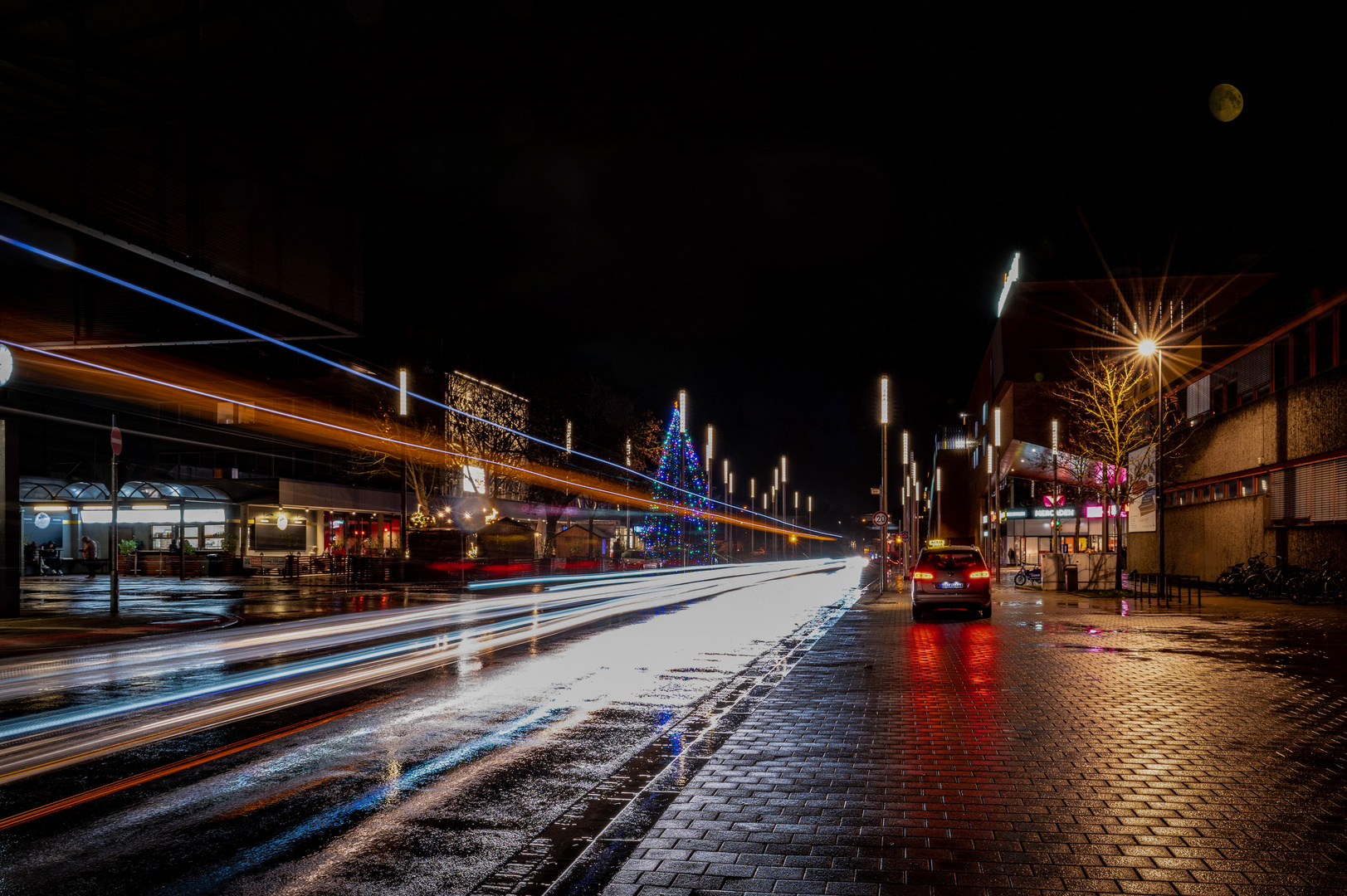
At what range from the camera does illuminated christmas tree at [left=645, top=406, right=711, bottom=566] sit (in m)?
70.2

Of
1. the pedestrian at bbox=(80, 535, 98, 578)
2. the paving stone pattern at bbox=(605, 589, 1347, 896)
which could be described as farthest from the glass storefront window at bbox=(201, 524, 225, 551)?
the paving stone pattern at bbox=(605, 589, 1347, 896)

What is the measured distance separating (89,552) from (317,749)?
42655 millimetres

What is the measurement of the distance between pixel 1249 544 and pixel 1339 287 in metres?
9.70

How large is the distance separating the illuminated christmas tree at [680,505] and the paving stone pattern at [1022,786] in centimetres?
5407

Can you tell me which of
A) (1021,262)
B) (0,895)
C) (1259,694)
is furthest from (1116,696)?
(1021,262)

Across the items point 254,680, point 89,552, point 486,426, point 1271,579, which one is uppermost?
point 486,426

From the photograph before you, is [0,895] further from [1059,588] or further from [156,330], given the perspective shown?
[1059,588]

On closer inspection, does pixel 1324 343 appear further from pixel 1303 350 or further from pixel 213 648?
pixel 213 648

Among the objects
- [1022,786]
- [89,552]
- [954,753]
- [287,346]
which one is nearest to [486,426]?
[89,552]

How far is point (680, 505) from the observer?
68.3 metres

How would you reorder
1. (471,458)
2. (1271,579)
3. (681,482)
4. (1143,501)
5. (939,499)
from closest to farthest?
(1271,579), (1143,501), (471,458), (681,482), (939,499)

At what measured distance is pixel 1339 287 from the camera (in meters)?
24.8

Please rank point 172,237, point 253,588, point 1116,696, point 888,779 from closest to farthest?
point 888,779, point 1116,696, point 172,237, point 253,588

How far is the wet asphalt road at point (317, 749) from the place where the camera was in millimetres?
5254
